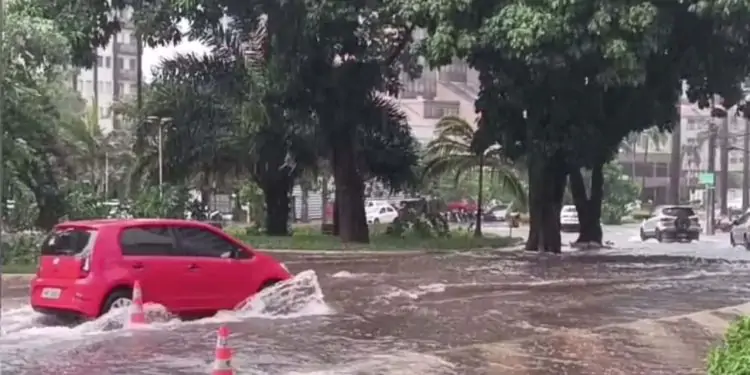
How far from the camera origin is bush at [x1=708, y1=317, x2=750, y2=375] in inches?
259

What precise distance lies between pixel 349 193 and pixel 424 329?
16.9m

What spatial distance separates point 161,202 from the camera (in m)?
29.0

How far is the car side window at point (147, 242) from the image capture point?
13000 mm

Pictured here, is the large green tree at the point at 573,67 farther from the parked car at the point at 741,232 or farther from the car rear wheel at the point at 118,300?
the car rear wheel at the point at 118,300

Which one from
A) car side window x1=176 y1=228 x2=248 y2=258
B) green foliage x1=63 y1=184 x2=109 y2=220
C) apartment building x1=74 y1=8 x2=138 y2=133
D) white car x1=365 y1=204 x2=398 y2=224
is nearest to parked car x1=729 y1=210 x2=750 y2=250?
white car x1=365 y1=204 x2=398 y2=224

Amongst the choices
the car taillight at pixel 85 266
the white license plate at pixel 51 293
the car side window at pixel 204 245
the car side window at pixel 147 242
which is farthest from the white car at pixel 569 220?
the car taillight at pixel 85 266

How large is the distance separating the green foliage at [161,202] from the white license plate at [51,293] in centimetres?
1444

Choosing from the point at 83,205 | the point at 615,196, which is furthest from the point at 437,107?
the point at 83,205

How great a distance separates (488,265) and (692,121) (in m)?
54.0

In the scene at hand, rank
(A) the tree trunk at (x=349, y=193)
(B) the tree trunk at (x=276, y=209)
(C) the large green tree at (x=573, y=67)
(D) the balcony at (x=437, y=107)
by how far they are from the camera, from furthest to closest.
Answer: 1. (D) the balcony at (x=437, y=107)
2. (B) the tree trunk at (x=276, y=209)
3. (A) the tree trunk at (x=349, y=193)
4. (C) the large green tree at (x=573, y=67)

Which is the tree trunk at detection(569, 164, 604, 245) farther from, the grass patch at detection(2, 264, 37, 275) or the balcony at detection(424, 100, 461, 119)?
the balcony at detection(424, 100, 461, 119)

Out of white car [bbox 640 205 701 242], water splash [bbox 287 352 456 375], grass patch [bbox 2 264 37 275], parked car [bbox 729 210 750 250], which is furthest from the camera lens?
white car [bbox 640 205 701 242]

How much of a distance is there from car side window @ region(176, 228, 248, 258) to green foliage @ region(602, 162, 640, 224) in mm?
43974

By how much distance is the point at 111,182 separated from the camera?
36.6 metres
